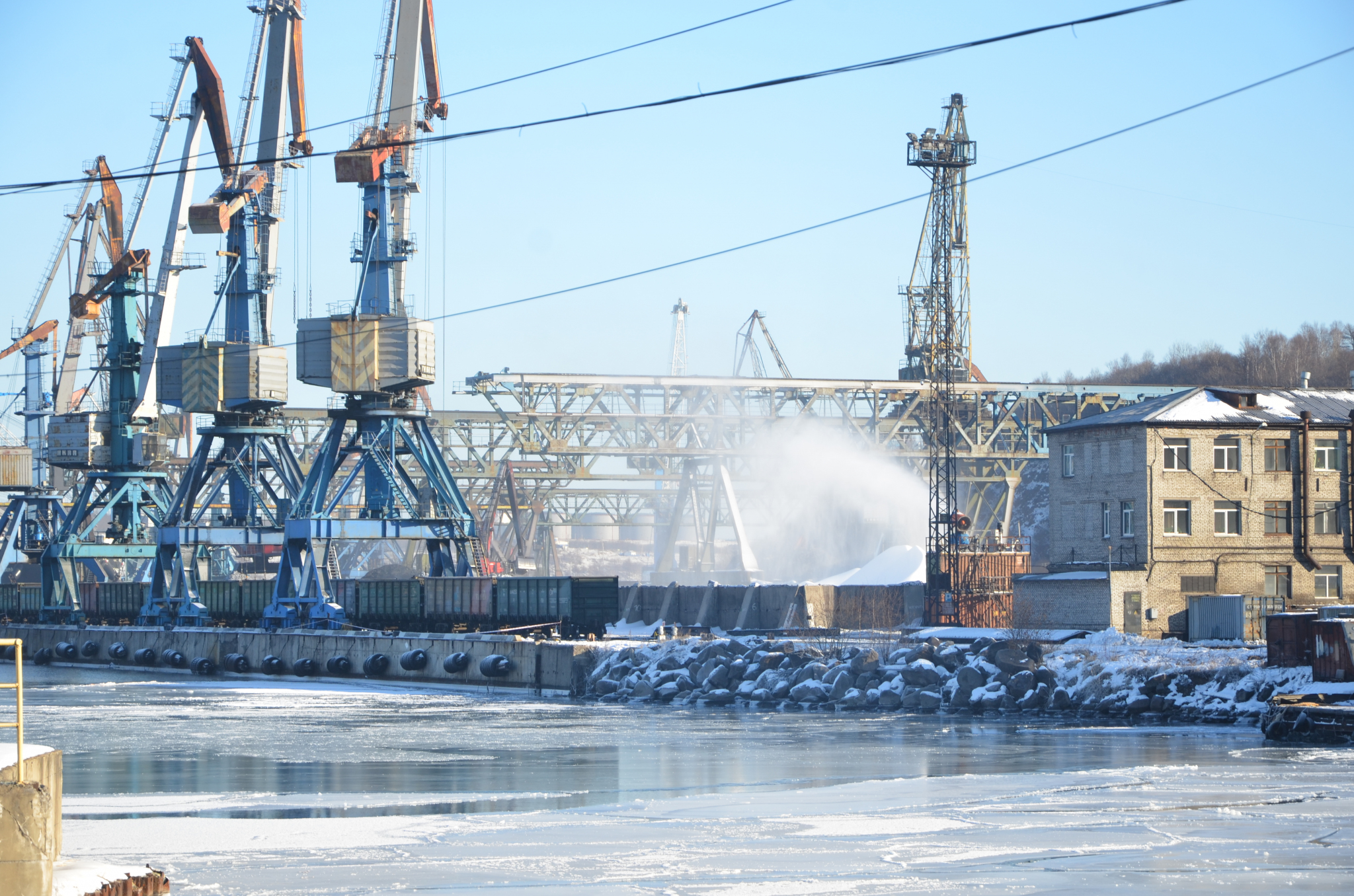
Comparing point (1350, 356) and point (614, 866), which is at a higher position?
point (1350, 356)

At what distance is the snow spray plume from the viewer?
3706 inches

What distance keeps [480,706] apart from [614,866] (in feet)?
79.7

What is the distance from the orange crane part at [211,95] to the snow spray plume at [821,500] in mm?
40796

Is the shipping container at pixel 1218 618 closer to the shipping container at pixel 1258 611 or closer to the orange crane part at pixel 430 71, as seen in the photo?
the shipping container at pixel 1258 611

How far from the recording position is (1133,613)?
144 feet

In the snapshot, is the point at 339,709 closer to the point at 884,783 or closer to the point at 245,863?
the point at 884,783

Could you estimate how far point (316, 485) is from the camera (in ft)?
186

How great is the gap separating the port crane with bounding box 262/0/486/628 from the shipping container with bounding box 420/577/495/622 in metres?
2.15

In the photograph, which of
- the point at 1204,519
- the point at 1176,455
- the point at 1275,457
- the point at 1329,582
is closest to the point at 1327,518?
the point at 1329,582

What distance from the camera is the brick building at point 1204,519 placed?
1740 inches

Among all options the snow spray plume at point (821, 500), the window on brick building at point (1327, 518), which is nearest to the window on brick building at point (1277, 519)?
the window on brick building at point (1327, 518)

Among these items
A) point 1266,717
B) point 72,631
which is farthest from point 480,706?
point 72,631

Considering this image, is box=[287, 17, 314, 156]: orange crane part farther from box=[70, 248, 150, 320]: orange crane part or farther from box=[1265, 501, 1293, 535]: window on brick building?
box=[1265, 501, 1293, 535]: window on brick building

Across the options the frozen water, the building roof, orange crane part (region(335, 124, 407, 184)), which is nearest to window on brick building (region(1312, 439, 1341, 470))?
the building roof
